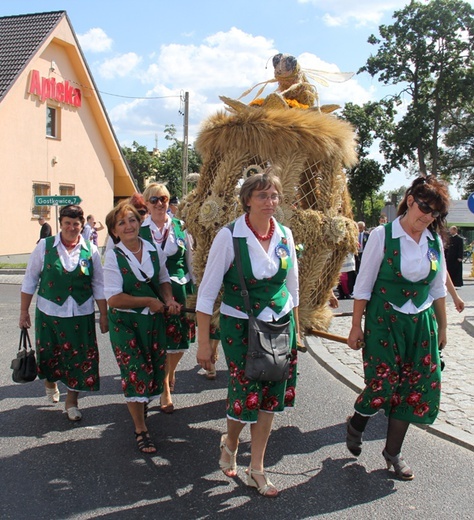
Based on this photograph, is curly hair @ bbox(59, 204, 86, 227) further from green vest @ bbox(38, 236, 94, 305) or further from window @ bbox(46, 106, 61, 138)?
window @ bbox(46, 106, 61, 138)

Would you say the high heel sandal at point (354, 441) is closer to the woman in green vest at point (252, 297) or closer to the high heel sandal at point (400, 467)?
the high heel sandal at point (400, 467)

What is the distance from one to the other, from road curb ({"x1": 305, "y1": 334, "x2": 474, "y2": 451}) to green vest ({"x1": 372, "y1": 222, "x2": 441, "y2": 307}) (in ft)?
4.50

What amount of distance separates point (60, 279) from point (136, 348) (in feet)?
3.11

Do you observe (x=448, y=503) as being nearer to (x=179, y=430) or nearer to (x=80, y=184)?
(x=179, y=430)

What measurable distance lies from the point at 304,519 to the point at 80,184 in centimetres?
2257

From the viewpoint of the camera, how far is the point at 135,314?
428cm

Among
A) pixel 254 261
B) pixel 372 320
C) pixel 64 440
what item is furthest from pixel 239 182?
pixel 64 440

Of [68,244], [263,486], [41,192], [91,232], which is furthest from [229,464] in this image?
[41,192]

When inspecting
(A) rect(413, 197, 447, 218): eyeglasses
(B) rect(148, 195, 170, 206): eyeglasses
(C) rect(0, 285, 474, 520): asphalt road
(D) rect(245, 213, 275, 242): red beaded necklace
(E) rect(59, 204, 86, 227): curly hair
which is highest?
(B) rect(148, 195, 170, 206): eyeglasses

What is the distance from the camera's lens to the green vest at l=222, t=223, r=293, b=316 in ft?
11.4

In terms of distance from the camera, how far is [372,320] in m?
3.75

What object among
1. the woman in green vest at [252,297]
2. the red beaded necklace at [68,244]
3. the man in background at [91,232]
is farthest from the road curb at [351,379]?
the man in background at [91,232]

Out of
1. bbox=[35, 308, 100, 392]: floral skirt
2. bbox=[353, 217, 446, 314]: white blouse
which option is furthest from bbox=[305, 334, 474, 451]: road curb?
bbox=[35, 308, 100, 392]: floral skirt

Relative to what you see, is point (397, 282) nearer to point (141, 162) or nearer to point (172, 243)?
point (172, 243)
